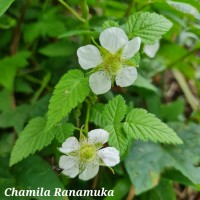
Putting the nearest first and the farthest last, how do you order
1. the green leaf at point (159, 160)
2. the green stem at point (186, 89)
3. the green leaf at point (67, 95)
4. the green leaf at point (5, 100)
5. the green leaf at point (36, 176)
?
the green leaf at point (67, 95) → the green leaf at point (36, 176) → the green leaf at point (159, 160) → the green leaf at point (5, 100) → the green stem at point (186, 89)

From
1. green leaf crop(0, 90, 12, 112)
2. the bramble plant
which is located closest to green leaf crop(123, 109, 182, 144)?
the bramble plant

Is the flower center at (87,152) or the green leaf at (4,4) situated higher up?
the green leaf at (4,4)

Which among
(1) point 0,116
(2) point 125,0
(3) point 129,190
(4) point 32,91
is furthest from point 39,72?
(3) point 129,190

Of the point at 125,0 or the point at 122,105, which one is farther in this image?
the point at 125,0

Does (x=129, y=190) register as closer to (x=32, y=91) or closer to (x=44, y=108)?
(x=44, y=108)

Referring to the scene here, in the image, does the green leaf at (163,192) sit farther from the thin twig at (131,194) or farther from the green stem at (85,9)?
A: the green stem at (85,9)

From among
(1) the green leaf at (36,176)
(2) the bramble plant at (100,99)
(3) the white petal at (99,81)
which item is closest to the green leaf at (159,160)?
(2) the bramble plant at (100,99)

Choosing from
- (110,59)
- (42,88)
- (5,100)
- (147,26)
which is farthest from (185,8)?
(5,100)

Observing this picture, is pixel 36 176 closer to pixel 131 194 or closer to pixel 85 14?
pixel 131 194
